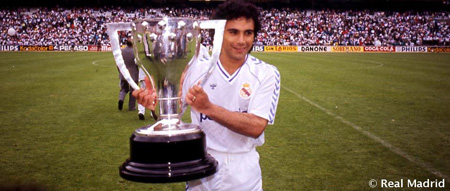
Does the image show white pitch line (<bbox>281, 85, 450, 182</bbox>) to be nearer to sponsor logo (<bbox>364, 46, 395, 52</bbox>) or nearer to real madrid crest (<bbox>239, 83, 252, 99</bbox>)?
real madrid crest (<bbox>239, 83, 252, 99</bbox>)

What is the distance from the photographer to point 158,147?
1.40m

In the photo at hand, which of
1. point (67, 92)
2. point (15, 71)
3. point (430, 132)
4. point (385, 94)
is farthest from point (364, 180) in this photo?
point (15, 71)

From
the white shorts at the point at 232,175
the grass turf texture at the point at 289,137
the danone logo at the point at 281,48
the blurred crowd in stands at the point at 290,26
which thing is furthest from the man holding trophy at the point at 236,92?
the blurred crowd in stands at the point at 290,26

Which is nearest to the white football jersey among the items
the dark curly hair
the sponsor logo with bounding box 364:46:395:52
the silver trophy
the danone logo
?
the dark curly hair

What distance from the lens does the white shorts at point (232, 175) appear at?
2.13 metres

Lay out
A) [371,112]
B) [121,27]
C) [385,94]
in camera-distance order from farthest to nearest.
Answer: [385,94]
[371,112]
[121,27]

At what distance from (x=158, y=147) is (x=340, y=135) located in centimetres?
577

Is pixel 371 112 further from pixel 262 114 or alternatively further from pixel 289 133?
pixel 262 114

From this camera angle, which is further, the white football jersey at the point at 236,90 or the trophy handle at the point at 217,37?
the white football jersey at the point at 236,90

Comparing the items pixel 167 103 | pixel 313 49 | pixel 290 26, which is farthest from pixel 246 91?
pixel 290 26

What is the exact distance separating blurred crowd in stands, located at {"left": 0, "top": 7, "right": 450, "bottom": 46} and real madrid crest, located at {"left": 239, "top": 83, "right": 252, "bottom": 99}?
38644mm

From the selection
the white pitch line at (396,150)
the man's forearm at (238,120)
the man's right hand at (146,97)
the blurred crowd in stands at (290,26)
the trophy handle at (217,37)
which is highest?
the blurred crowd in stands at (290,26)

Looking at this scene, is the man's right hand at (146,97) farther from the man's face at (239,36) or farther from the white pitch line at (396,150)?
the white pitch line at (396,150)

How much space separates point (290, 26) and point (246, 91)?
45.3 m
